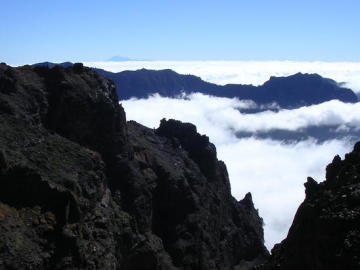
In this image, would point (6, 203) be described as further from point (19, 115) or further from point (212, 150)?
point (212, 150)

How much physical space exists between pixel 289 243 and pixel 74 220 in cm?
2828

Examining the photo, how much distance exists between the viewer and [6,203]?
170 feet

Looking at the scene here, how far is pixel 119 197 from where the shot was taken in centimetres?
8038

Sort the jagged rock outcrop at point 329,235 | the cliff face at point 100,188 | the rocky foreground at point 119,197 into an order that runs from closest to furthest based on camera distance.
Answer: the jagged rock outcrop at point 329,235 < the rocky foreground at point 119,197 < the cliff face at point 100,188

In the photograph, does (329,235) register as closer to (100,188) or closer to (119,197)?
(100,188)

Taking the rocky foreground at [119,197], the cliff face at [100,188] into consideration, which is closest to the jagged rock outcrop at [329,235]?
the rocky foreground at [119,197]

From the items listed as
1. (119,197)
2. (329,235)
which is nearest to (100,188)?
(119,197)

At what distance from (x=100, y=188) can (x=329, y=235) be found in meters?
43.7

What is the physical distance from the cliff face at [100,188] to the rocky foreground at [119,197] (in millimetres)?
180

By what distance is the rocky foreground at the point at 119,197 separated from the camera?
35.0 meters

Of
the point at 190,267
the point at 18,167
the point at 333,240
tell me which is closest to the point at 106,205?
the point at 18,167

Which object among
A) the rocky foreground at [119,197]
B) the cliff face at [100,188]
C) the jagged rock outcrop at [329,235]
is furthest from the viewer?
the cliff face at [100,188]

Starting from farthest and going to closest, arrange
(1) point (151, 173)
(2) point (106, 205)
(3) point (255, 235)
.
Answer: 1. (3) point (255, 235)
2. (1) point (151, 173)
3. (2) point (106, 205)

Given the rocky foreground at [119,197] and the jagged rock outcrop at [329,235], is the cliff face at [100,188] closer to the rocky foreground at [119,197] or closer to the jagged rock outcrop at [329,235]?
the rocky foreground at [119,197]
